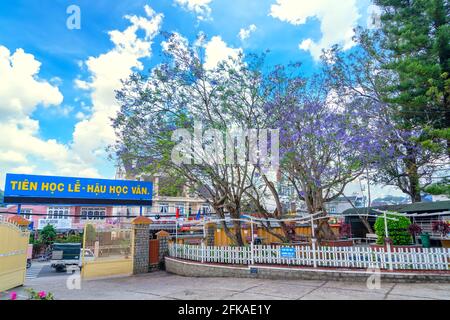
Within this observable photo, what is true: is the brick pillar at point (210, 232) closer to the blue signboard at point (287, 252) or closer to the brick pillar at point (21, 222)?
the blue signboard at point (287, 252)

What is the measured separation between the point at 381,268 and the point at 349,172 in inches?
121

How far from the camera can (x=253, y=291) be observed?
687 cm

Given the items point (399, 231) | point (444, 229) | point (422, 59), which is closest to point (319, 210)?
point (399, 231)

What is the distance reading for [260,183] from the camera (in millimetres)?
11695

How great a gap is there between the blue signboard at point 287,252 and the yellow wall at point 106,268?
588 cm

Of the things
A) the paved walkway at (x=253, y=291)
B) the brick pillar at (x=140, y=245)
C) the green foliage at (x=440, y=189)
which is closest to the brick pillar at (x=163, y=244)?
the brick pillar at (x=140, y=245)

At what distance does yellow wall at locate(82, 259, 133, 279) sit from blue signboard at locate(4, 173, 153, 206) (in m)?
3.74

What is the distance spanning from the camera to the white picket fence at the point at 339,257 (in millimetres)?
7289

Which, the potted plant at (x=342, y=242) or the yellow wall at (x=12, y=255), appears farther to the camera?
the potted plant at (x=342, y=242)

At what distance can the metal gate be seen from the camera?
11898 millimetres

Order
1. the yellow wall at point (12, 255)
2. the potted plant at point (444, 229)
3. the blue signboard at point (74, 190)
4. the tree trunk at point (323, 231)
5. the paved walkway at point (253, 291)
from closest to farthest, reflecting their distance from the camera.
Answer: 1. the paved walkway at point (253, 291)
2. the yellow wall at point (12, 255)
3. the tree trunk at point (323, 231)
4. the potted plant at point (444, 229)
5. the blue signboard at point (74, 190)

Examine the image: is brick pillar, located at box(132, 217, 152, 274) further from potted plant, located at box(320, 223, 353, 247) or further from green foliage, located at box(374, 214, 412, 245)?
green foliage, located at box(374, 214, 412, 245)

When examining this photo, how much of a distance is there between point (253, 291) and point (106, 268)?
6.26 metres
